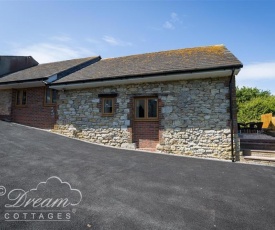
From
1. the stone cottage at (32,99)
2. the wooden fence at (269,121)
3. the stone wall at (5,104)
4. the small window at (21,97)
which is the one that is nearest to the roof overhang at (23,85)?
the stone cottage at (32,99)

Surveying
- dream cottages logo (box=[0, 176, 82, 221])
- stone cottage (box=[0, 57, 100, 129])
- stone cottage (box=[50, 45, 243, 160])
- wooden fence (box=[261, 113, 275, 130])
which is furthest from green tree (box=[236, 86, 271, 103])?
dream cottages logo (box=[0, 176, 82, 221])

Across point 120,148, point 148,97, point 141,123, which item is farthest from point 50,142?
point 148,97

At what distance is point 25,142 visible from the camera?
27.2 feet

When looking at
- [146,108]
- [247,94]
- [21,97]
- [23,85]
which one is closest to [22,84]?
[23,85]

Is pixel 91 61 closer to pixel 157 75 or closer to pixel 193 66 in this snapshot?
pixel 157 75

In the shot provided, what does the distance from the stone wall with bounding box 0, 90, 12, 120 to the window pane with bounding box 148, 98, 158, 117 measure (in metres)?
10.2

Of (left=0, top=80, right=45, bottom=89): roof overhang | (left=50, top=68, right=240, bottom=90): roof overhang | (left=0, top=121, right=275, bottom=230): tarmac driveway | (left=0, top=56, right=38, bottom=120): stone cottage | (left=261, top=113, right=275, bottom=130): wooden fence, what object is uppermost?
(left=0, top=56, right=38, bottom=120): stone cottage

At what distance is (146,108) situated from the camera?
9406mm

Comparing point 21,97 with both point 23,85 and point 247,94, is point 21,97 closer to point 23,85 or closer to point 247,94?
point 23,85

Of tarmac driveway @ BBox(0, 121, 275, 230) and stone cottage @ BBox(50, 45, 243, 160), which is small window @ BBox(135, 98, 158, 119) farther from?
tarmac driveway @ BBox(0, 121, 275, 230)

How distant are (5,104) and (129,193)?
43.5ft

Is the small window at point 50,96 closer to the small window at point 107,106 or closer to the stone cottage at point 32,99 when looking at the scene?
the stone cottage at point 32,99

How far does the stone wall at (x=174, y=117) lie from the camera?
8.16 m

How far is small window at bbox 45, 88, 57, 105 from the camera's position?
11.6 meters
